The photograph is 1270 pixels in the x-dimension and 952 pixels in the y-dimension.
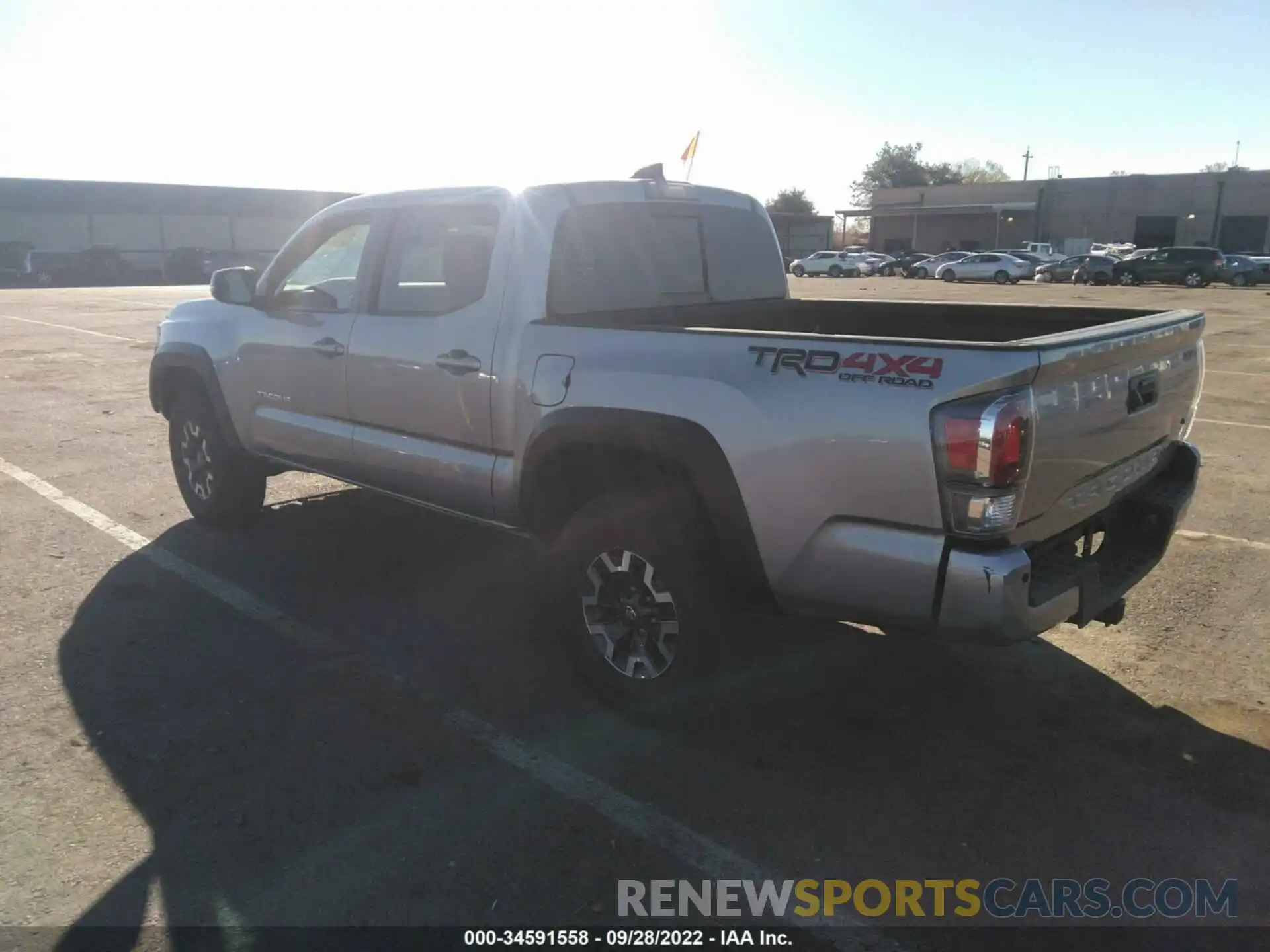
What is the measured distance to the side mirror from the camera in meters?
5.50

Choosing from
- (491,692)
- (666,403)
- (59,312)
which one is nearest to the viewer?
(666,403)

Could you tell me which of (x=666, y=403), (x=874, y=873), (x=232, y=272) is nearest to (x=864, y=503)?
(x=666, y=403)

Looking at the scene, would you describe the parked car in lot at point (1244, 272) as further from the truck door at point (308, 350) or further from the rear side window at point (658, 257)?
the truck door at point (308, 350)

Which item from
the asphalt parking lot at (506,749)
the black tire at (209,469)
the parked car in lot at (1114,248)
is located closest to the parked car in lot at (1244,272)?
the parked car in lot at (1114,248)

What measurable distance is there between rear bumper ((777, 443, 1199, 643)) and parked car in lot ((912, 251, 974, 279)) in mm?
48555

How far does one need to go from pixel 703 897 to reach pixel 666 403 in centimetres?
160

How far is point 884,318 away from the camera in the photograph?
16.4 feet

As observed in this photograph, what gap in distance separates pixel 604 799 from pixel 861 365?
5.42ft

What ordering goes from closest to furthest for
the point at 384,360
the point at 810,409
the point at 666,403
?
the point at 810,409, the point at 666,403, the point at 384,360

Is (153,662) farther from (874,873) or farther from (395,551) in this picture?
(874,873)

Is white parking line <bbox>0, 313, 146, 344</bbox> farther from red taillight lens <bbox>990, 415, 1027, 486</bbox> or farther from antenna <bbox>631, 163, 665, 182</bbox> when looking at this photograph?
red taillight lens <bbox>990, 415, 1027, 486</bbox>

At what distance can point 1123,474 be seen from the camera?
142 inches

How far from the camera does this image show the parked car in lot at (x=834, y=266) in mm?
55250

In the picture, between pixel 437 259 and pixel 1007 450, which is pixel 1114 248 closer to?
pixel 437 259
